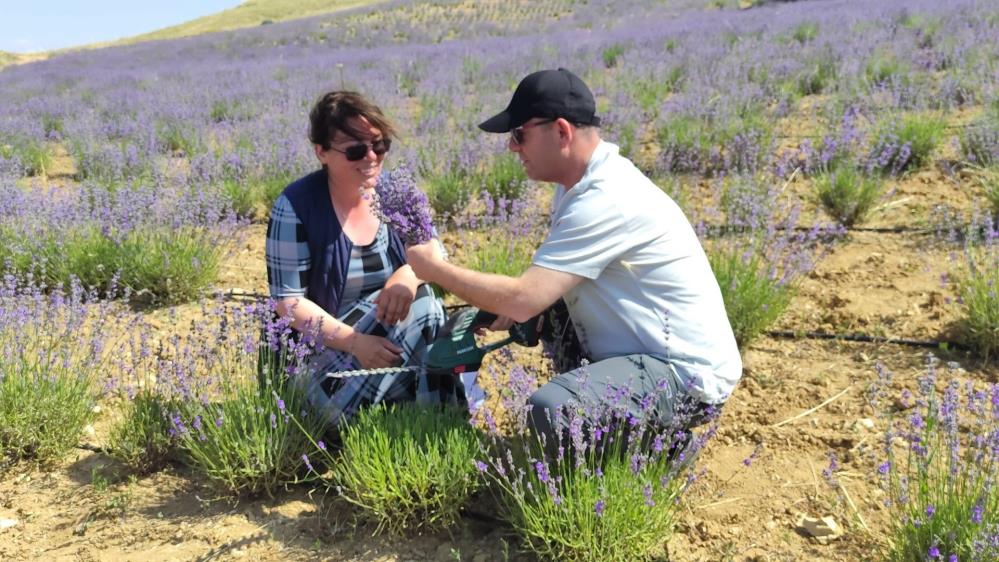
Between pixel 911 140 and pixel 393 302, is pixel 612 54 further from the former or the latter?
pixel 393 302

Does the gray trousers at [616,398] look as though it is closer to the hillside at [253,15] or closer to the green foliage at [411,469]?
the green foliage at [411,469]

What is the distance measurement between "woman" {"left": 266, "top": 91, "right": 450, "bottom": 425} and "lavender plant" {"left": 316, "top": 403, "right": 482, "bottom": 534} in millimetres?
329

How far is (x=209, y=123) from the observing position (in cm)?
882

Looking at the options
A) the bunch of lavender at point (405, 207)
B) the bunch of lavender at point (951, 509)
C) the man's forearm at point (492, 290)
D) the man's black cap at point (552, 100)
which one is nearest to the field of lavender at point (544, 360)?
the bunch of lavender at point (951, 509)

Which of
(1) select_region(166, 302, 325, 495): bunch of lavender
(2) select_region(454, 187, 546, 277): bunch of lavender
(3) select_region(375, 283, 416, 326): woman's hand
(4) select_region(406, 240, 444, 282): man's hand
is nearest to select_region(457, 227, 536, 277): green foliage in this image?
(2) select_region(454, 187, 546, 277): bunch of lavender

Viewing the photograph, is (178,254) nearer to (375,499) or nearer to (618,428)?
(375,499)

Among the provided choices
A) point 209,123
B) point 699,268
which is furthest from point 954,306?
point 209,123

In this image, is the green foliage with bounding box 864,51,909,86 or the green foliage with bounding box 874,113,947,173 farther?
the green foliage with bounding box 864,51,909,86

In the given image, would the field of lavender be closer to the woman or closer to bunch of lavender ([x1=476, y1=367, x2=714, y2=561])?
bunch of lavender ([x1=476, y1=367, x2=714, y2=561])

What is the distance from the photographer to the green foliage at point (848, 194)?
→ 4.48m

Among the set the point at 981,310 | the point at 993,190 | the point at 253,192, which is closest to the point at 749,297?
the point at 981,310

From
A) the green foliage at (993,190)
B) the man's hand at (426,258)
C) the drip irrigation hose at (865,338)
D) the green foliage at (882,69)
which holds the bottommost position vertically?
the drip irrigation hose at (865,338)

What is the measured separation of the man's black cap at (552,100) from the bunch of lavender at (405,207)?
36 centimetres

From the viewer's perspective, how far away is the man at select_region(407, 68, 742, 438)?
2117 millimetres
